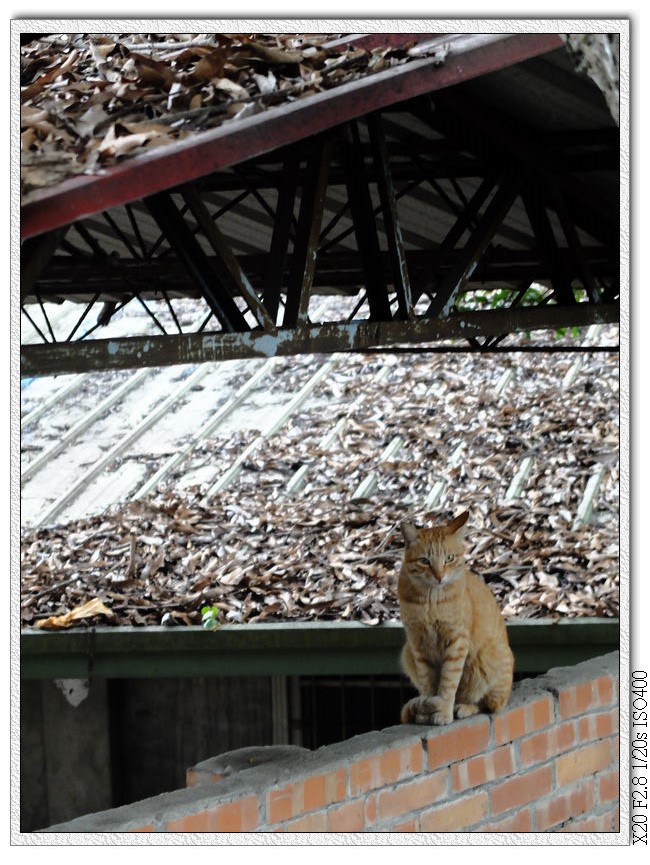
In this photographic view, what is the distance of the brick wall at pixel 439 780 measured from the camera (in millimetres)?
4039

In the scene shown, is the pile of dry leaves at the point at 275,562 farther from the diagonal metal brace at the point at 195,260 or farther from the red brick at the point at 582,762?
the diagonal metal brace at the point at 195,260

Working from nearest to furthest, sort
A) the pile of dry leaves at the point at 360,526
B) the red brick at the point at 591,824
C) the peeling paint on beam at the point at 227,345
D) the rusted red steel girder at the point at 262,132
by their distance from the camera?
the rusted red steel girder at the point at 262,132 → the peeling paint on beam at the point at 227,345 → the red brick at the point at 591,824 → the pile of dry leaves at the point at 360,526

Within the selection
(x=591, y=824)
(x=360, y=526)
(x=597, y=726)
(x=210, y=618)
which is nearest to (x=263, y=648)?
(x=210, y=618)

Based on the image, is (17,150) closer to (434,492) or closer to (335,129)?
(335,129)

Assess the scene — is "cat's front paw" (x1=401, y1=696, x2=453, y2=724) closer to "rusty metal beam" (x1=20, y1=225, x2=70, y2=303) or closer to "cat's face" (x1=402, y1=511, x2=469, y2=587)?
"cat's face" (x1=402, y1=511, x2=469, y2=587)

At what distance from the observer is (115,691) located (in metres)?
A: 11.0

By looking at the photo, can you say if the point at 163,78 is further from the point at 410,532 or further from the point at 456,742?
the point at 456,742

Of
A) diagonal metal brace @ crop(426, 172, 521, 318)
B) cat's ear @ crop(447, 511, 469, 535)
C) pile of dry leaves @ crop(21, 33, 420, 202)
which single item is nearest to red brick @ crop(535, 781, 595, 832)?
cat's ear @ crop(447, 511, 469, 535)

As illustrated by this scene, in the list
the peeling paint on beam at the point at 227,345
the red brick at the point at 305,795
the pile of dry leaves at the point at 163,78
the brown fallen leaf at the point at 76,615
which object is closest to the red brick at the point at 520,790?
the red brick at the point at 305,795

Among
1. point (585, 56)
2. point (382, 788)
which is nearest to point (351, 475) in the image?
point (382, 788)

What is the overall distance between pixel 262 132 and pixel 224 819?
7.34 ft

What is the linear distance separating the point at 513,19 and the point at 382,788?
9.34 ft

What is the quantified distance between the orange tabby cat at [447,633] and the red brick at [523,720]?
76mm

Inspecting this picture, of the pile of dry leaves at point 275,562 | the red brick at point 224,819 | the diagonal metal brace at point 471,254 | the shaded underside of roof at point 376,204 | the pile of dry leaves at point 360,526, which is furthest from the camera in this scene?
the pile of dry leaves at point 360,526
